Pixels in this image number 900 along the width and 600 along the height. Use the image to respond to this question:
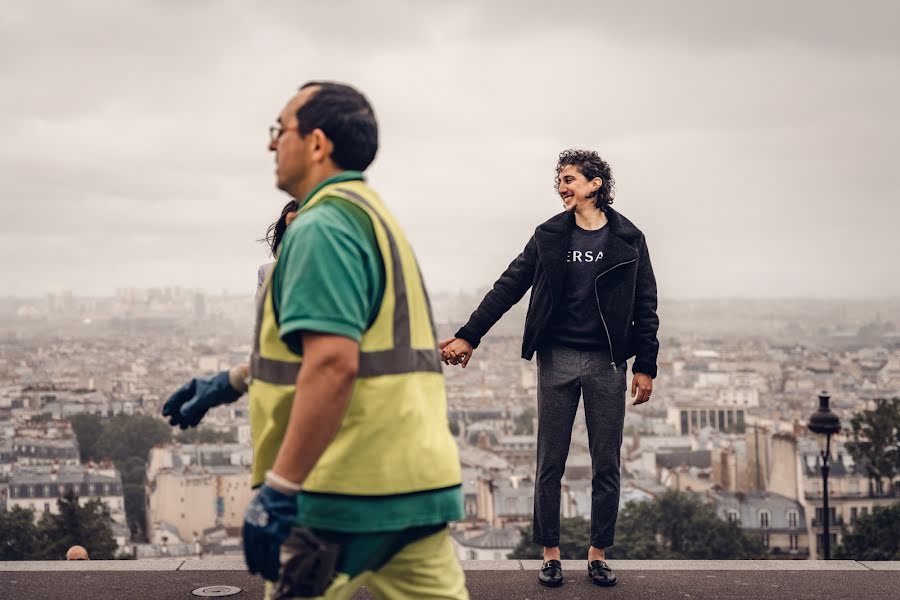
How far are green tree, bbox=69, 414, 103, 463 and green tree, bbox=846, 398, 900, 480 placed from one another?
6285cm

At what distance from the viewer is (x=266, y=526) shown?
1.77m

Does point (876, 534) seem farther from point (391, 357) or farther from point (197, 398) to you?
point (391, 357)

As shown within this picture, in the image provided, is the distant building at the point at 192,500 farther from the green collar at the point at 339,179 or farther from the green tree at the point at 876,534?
the green collar at the point at 339,179

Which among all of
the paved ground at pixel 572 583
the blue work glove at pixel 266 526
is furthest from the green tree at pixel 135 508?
the blue work glove at pixel 266 526

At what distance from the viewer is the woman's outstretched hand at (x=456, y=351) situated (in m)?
4.06

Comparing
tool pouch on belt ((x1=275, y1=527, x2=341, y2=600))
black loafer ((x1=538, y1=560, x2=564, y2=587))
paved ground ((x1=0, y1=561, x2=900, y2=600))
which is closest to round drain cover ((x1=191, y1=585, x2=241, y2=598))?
paved ground ((x1=0, y1=561, x2=900, y2=600))

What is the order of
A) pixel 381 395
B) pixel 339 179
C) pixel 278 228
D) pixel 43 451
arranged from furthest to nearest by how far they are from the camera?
pixel 43 451, pixel 278 228, pixel 339 179, pixel 381 395

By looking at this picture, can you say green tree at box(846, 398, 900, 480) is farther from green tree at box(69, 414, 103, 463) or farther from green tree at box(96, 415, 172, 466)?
green tree at box(69, 414, 103, 463)

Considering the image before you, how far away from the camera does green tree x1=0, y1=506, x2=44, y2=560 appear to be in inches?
1671

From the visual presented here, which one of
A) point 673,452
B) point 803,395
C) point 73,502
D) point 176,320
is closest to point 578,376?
point 73,502

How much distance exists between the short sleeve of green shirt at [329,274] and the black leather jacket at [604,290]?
7.01ft

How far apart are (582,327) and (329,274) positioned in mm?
2263

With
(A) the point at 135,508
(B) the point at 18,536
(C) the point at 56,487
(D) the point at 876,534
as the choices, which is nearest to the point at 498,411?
(A) the point at 135,508

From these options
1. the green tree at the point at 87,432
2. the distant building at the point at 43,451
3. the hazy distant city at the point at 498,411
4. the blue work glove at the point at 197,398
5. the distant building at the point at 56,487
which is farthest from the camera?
the green tree at the point at 87,432
